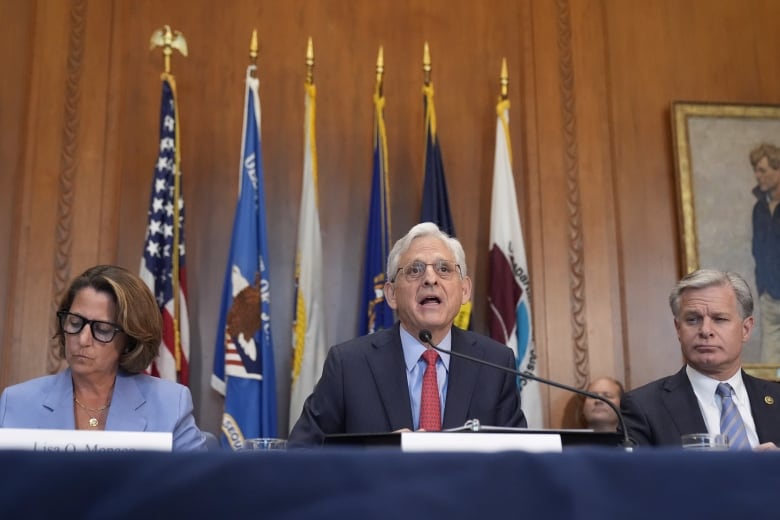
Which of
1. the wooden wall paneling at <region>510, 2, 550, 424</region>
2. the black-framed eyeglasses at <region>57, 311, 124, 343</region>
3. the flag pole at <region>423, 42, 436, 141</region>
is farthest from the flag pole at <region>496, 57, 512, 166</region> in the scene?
the black-framed eyeglasses at <region>57, 311, 124, 343</region>

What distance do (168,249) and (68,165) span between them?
2.97 feet

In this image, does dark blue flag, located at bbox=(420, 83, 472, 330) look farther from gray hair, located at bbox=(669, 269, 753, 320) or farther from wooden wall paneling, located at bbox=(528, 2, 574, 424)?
gray hair, located at bbox=(669, 269, 753, 320)

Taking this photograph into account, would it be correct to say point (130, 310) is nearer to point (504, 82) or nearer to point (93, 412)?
point (93, 412)

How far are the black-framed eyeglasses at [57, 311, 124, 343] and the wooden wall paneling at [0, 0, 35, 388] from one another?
2323 mm

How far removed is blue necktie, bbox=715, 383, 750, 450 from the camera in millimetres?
3043

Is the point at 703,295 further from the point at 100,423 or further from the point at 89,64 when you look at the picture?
the point at 89,64

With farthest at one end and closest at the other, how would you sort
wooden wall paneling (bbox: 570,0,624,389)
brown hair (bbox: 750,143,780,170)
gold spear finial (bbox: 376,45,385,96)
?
brown hair (bbox: 750,143,780,170)
wooden wall paneling (bbox: 570,0,624,389)
gold spear finial (bbox: 376,45,385,96)

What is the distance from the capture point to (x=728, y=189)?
18.5ft

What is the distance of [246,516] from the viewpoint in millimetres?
948

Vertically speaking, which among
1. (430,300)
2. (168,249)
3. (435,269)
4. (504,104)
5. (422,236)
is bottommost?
(430,300)

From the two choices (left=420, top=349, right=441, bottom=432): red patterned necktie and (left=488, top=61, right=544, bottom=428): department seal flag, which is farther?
(left=488, top=61, right=544, bottom=428): department seal flag

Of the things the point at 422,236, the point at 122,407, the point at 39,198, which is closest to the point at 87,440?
the point at 122,407

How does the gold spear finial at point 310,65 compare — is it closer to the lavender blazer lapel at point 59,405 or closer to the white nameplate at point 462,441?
the lavender blazer lapel at point 59,405

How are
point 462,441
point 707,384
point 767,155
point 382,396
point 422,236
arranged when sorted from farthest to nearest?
point 767,155 < point 422,236 < point 707,384 < point 382,396 < point 462,441
